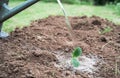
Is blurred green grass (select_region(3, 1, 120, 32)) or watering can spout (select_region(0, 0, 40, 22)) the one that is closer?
watering can spout (select_region(0, 0, 40, 22))

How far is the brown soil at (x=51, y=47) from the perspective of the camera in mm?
2808

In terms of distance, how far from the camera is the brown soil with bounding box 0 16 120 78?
111 inches

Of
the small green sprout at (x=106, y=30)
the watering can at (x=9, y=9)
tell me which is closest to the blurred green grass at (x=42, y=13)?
the watering can at (x=9, y=9)

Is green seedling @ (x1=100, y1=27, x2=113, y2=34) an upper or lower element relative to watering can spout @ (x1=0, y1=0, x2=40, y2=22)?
lower

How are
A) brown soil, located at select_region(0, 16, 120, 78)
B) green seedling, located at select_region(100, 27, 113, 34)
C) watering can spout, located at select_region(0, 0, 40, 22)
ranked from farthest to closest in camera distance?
green seedling, located at select_region(100, 27, 113, 34), watering can spout, located at select_region(0, 0, 40, 22), brown soil, located at select_region(0, 16, 120, 78)

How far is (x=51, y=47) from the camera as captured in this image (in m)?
3.50

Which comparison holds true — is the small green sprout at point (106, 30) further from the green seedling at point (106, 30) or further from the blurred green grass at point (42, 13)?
the blurred green grass at point (42, 13)

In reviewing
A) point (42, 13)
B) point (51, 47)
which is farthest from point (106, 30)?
point (42, 13)

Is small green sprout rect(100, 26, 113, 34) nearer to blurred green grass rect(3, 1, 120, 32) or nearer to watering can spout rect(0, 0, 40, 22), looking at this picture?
blurred green grass rect(3, 1, 120, 32)

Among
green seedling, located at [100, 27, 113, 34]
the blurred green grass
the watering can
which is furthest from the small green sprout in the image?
the watering can

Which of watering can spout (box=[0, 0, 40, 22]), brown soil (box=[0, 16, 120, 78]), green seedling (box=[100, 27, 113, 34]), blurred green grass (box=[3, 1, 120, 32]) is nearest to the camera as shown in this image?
brown soil (box=[0, 16, 120, 78])

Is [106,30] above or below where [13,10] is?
below

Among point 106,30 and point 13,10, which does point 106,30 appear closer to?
point 106,30

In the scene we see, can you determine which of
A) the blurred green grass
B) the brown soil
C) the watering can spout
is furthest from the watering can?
the blurred green grass
